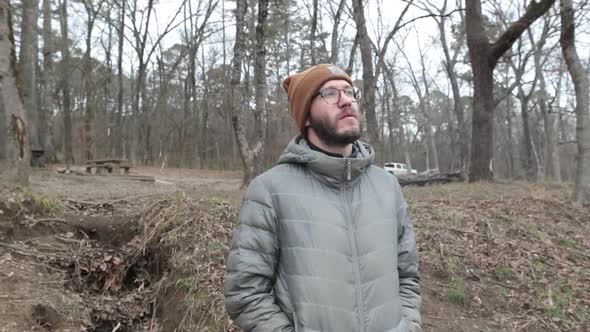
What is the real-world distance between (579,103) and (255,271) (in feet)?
30.7

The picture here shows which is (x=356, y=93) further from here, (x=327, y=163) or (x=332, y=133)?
(x=327, y=163)

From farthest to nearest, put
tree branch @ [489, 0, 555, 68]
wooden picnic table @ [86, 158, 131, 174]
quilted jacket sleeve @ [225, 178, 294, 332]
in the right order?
wooden picnic table @ [86, 158, 131, 174]
tree branch @ [489, 0, 555, 68]
quilted jacket sleeve @ [225, 178, 294, 332]

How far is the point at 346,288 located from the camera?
1918 mm

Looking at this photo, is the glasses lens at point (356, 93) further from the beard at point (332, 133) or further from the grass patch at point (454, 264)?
the grass patch at point (454, 264)

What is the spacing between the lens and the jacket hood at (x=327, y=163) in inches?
81.7

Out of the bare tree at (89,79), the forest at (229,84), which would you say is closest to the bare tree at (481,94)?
the forest at (229,84)

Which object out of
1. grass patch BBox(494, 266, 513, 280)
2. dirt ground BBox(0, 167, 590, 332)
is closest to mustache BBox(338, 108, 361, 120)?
dirt ground BBox(0, 167, 590, 332)

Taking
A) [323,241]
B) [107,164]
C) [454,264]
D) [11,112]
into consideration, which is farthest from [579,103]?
[107,164]

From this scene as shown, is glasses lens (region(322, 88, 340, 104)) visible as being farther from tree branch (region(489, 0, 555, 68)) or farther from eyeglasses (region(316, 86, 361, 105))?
tree branch (region(489, 0, 555, 68))

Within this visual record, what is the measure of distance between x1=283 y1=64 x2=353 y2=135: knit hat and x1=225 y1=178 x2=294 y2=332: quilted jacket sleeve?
49cm

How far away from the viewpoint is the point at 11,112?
21.1 ft

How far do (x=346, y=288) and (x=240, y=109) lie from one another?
7512 millimetres

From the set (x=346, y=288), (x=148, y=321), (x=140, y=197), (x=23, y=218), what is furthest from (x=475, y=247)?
(x=23, y=218)

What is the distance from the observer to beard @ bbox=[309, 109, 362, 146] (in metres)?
2.09
